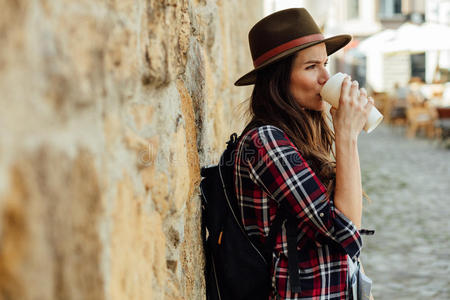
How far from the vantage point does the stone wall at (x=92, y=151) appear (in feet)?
1.97

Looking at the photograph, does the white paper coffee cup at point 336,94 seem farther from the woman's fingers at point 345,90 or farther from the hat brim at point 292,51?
the hat brim at point 292,51

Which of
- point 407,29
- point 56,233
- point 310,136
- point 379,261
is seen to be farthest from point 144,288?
point 407,29

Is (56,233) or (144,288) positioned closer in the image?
(56,233)

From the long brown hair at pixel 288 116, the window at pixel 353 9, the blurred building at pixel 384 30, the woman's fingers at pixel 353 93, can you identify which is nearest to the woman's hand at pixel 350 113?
the woman's fingers at pixel 353 93

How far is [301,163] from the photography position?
1.50 meters

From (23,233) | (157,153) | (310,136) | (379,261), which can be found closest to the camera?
(23,233)

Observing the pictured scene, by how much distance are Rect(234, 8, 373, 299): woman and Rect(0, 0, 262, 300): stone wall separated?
0.81ft

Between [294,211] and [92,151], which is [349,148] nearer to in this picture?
[294,211]

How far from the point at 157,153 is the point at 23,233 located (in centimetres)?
56

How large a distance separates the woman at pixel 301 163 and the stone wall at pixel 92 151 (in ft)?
0.81

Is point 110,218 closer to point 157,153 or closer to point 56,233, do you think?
point 56,233

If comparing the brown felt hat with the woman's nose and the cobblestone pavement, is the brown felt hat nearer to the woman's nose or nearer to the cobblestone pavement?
the woman's nose

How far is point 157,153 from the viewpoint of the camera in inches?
45.3

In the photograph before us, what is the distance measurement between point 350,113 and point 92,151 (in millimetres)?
1043
